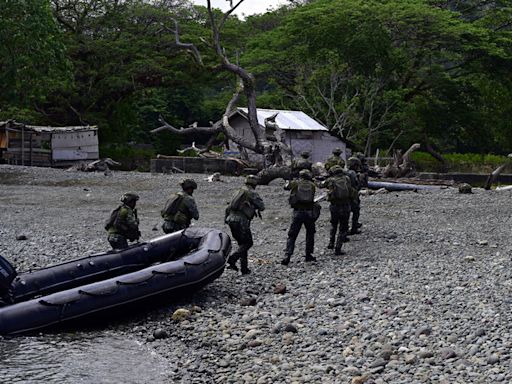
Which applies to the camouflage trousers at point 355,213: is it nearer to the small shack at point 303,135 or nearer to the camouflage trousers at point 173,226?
the camouflage trousers at point 173,226

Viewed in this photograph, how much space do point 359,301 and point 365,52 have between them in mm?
30363

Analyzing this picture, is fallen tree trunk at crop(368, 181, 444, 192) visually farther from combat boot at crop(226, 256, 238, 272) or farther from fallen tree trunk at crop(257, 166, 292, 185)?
combat boot at crop(226, 256, 238, 272)

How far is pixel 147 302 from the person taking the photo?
34.4 ft

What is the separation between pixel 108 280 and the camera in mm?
10359

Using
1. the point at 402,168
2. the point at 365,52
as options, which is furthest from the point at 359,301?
the point at 365,52

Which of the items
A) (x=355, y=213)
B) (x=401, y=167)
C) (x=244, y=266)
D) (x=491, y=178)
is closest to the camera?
(x=244, y=266)

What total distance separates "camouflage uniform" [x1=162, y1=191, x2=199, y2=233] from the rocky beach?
3.46ft

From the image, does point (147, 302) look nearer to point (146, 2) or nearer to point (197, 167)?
point (197, 167)

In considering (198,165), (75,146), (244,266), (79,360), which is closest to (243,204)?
(244,266)

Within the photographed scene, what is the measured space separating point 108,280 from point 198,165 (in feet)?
74.7

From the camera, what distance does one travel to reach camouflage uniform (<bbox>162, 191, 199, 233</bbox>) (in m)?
Result: 12.4

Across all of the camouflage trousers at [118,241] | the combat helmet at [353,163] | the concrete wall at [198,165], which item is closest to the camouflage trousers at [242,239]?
the camouflage trousers at [118,241]

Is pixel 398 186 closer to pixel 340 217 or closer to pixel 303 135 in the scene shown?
pixel 303 135

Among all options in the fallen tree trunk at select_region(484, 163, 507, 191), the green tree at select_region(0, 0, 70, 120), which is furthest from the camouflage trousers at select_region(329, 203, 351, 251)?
the green tree at select_region(0, 0, 70, 120)
